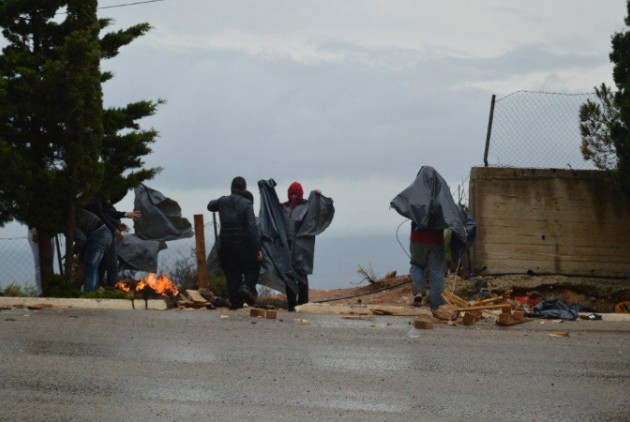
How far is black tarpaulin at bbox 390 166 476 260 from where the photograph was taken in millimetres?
14805

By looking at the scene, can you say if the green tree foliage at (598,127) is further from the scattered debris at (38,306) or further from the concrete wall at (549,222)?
the scattered debris at (38,306)

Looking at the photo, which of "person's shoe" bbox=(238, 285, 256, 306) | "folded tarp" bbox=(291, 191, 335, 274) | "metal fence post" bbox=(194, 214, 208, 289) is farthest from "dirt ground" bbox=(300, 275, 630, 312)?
"person's shoe" bbox=(238, 285, 256, 306)

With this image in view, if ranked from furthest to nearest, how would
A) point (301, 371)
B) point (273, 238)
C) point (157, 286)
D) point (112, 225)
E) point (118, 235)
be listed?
point (112, 225) < point (118, 235) < point (157, 286) < point (273, 238) < point (301, 371)

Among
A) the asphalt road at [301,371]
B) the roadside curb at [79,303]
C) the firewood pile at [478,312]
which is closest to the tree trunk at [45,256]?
the roadside curb at [79,303]

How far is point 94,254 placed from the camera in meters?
16.7

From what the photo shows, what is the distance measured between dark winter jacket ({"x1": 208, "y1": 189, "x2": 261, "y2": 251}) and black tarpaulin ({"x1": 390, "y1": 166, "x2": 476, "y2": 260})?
6.17 feet

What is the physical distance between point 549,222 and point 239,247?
676 centimetres

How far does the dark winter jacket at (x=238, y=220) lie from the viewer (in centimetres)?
1527

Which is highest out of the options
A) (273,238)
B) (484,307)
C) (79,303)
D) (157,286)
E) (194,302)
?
(273,238)

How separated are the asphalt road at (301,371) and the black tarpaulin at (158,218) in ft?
22.1

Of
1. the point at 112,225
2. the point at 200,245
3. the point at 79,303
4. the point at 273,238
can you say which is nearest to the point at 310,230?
the point at 273,238

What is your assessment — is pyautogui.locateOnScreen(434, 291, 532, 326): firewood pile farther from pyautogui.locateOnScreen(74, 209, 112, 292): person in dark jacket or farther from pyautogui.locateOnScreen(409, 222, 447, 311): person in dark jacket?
pyautogui.locateOnScreen(74, 209, 112, 292): person in dark jacket

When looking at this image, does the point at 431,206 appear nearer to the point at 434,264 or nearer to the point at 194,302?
the point at 434,264

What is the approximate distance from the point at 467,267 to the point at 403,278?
7.17ft
